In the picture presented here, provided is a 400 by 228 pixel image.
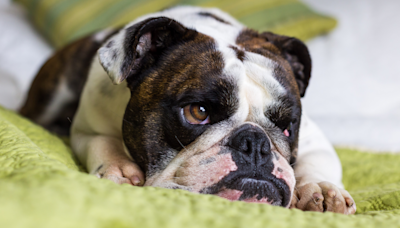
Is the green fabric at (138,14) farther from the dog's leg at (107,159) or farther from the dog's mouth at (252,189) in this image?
the dog's mouth at (252,189)

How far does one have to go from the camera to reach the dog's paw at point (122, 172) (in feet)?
4.46

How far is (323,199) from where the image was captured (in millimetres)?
1297

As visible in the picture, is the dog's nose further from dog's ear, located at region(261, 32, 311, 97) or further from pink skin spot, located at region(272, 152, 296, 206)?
dog's ear, located at region(261, 32, 311, 97)

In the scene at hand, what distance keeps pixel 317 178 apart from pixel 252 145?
423 mm

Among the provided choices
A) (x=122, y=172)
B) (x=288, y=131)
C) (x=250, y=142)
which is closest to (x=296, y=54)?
(x=288, y=131)

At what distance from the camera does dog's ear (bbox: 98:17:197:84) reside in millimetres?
1397

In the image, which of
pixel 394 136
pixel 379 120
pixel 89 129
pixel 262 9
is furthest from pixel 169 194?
pixel 262 9

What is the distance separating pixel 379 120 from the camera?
9.91ft

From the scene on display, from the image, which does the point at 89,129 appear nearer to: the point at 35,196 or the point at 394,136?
the point at 35,196

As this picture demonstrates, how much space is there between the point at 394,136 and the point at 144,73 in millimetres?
1981

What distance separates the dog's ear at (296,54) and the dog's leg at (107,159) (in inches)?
33.6

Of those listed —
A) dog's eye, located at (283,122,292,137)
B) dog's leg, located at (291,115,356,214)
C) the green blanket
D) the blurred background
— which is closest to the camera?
the green blanket

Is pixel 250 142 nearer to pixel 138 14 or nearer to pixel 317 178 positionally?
pixel 317 178

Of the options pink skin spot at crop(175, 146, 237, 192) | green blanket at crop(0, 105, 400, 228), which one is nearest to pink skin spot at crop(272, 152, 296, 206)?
pink skin spot at crop(175, 146, 237, 192)
